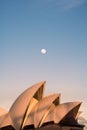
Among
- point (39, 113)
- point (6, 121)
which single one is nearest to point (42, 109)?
point (39, 113)

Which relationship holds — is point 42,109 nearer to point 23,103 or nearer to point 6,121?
point 23,103

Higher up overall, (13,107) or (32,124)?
(13,107)

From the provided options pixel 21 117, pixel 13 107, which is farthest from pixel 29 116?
pixel 13 107

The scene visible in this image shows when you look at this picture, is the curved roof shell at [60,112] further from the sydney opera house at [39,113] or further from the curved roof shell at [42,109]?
the curved roof shell at [42,109]

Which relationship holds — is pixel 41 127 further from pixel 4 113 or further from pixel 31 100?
pixel 4 113

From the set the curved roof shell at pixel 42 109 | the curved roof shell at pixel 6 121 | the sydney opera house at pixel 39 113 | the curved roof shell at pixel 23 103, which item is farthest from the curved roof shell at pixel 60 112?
the curved roof shell at pixel 6 121

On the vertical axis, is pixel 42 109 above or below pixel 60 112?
above

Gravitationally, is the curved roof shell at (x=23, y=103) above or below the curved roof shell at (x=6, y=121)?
above
